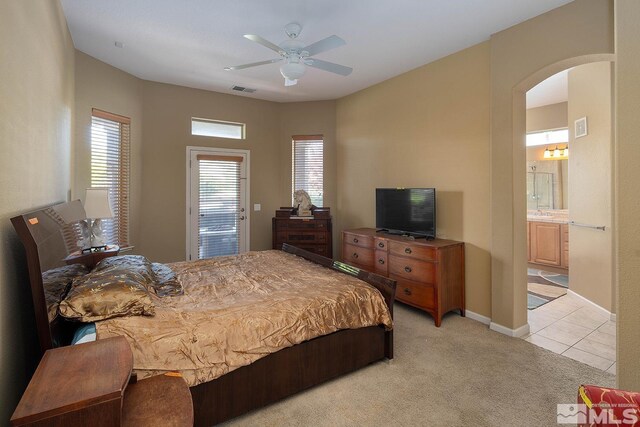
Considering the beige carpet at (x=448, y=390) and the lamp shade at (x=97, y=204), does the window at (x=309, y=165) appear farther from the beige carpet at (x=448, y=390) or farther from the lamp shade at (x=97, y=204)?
the beige carpet at (x=448, y=390)

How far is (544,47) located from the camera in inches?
113

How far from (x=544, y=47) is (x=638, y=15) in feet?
5.27

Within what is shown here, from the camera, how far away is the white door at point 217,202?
5086 millimetres

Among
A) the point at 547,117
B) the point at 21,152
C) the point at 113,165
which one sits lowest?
the point at 21,152

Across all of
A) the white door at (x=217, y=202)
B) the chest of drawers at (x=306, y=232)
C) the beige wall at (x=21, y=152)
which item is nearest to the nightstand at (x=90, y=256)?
the beige wall at (x=21, y=152)

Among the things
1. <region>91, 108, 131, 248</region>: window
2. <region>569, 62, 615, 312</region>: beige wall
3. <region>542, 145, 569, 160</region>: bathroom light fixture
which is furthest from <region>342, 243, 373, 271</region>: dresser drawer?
<region>542, 145, 569, 160</region>: bathroom light fixture

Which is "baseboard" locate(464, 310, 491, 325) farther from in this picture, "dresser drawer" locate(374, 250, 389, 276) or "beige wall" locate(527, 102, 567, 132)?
"beige wall" locate(527, 102, 567, 132)

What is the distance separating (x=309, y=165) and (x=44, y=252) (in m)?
4.45

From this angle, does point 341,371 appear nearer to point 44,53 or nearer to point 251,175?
point 44,53

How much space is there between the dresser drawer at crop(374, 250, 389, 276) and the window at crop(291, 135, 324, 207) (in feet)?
6.51

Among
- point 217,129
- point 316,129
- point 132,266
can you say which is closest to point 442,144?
point 316,129

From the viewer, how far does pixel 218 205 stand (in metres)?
5.32

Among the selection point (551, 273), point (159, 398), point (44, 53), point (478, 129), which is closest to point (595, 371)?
point (478, 129)

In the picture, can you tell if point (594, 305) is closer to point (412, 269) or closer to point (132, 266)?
point (412, 269)
